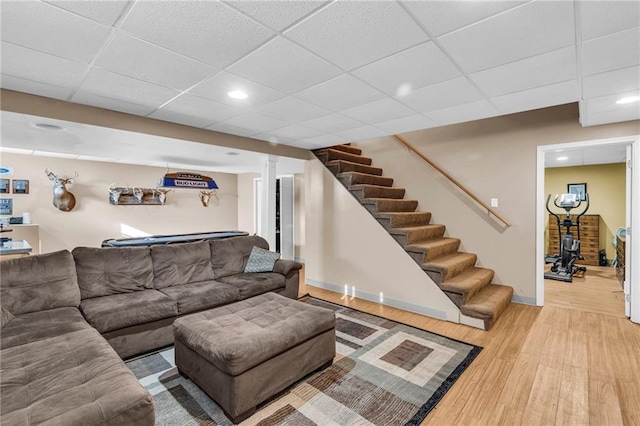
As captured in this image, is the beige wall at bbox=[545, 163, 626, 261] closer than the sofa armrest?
No

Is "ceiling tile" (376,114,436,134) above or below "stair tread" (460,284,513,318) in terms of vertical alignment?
above

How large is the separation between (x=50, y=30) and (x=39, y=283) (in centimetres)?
209

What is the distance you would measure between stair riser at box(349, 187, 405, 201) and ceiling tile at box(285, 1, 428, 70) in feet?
8.50

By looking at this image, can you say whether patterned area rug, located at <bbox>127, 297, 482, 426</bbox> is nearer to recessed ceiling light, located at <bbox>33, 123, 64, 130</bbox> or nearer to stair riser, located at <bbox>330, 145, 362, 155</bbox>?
recessed ceiling light, located at <bbox>33, 123, 64, 130</bbox>

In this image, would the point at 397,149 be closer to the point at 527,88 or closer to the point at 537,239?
the point at 537,239

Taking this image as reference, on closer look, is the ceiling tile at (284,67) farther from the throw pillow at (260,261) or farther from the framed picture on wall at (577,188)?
the framed picture on wall at (577,188)

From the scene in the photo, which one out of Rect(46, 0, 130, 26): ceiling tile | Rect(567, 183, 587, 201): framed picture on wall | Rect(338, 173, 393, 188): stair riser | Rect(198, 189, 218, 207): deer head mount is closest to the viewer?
Rect(46, 0, 130, 26): ceiling tile

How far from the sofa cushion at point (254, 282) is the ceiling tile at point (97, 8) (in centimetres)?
263

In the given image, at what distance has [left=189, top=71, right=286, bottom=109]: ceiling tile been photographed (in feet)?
7.61

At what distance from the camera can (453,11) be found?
151cm

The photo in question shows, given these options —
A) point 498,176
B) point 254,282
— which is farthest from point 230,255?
point 498,176

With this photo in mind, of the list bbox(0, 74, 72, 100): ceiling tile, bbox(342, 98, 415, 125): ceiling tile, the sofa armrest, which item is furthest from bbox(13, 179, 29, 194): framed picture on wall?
bbox(342, 98, 415, 125): ceiling tile

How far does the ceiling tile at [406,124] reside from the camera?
333 centimetres

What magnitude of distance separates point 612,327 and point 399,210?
9.03ft
